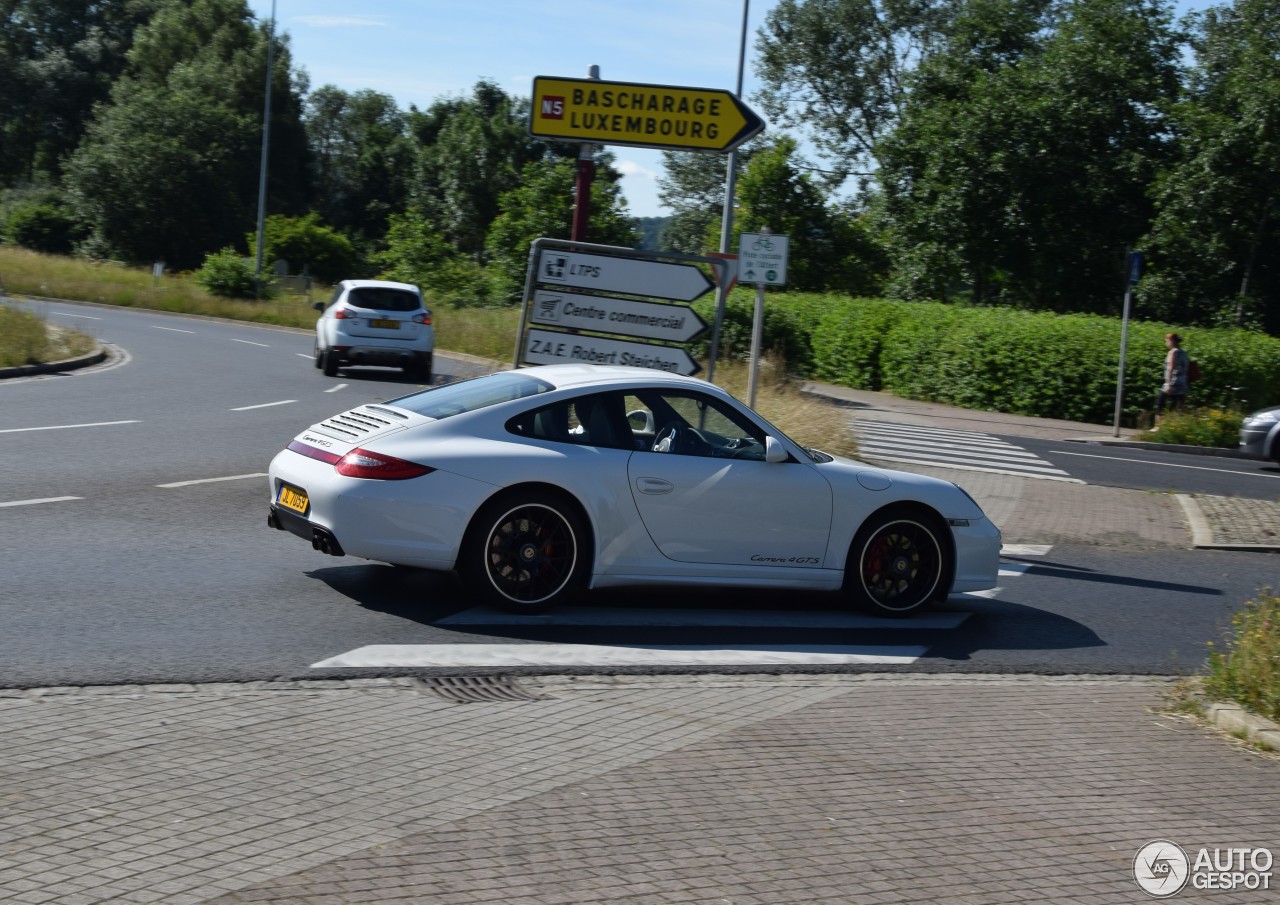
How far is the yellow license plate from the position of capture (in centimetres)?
788

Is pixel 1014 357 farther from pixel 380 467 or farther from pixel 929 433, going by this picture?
pixel 380 467

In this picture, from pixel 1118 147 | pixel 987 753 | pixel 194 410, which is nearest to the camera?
pixel 987 753

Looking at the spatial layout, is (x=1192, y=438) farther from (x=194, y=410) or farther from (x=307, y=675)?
(x=307, y=675)

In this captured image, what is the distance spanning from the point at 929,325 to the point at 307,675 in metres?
26.9

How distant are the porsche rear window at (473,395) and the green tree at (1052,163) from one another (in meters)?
35.9

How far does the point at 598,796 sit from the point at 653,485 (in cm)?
320

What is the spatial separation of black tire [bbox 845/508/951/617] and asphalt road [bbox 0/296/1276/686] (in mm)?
183

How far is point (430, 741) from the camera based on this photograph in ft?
18.2

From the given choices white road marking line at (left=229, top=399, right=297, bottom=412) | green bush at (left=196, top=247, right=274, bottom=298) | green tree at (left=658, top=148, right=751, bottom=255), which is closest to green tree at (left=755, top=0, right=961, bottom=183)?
green tree at (left=658, top=148, right=751, bottom=255)

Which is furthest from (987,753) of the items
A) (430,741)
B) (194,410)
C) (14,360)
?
(14,360)

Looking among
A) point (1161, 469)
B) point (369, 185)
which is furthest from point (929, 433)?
point (369, 185)

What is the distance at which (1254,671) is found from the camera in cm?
689

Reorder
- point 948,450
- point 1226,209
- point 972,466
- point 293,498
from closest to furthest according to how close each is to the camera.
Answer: point 293,498, point 972,466, point 948,450, point 1226,209

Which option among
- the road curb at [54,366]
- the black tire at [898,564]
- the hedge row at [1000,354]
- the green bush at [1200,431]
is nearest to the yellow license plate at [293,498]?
the black tire at [898,564]
